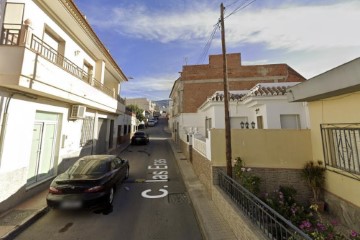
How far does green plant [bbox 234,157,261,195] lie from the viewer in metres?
5.56

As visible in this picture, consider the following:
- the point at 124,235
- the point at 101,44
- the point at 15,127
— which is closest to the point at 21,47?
the point at 15,127

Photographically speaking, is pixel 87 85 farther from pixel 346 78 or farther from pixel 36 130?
pixel 346 78

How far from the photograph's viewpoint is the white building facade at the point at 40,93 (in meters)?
5.04

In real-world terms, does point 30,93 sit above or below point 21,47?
below

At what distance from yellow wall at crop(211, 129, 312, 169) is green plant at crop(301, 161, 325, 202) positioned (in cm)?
28

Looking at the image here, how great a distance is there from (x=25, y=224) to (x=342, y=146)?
8769 mm

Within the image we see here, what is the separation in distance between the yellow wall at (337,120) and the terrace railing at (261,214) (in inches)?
81.7

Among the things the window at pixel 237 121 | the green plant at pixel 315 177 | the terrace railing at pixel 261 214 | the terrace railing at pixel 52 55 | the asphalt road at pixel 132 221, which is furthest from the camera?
the window at pixel 237 121

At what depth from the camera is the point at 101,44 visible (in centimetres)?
1062

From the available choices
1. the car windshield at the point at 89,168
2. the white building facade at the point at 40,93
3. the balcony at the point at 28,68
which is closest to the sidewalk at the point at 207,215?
the car windshield at the point at 89,168

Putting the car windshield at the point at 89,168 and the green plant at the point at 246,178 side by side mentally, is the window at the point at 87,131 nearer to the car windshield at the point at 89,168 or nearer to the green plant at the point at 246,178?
the car windshield at the point at 89,168

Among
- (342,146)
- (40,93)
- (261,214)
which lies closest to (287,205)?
(342,146)

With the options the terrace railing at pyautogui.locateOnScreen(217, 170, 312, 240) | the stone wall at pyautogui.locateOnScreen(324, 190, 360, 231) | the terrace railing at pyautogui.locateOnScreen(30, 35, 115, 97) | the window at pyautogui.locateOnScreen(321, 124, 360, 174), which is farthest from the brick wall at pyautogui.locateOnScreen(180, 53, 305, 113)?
the stone wall at pyautogui.locateOnScreen(324, 190, 360, 231)

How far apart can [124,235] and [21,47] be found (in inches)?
216
